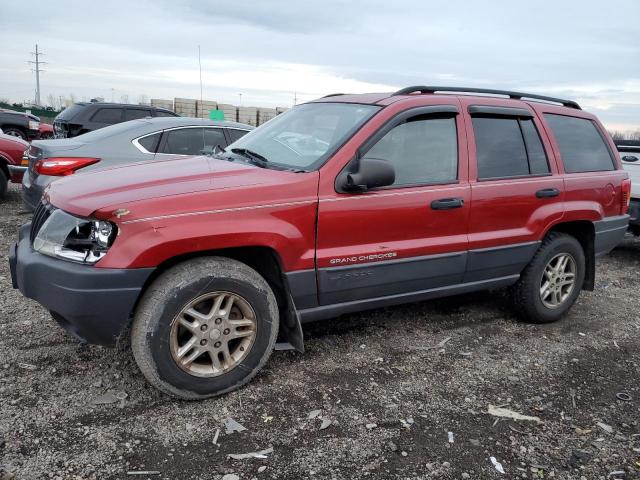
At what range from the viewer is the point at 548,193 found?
4.27m

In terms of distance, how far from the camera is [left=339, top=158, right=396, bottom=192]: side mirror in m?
3.23

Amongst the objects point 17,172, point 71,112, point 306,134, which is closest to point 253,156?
point 306,134

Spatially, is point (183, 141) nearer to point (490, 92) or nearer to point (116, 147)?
point (116, 147)

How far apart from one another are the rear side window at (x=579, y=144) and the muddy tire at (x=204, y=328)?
2.90m

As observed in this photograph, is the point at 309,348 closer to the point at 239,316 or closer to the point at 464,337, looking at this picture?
the point at 239,316

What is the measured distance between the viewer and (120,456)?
103 inches

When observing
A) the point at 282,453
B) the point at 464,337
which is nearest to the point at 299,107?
the point at 464,337

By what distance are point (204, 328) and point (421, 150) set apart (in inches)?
74.5

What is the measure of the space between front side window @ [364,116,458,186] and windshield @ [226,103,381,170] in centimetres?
22

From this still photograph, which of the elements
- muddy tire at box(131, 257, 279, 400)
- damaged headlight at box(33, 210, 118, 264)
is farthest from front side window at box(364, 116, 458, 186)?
damaged headlight at box(33, 210, 118, 264)

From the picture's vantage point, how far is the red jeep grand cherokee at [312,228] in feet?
Answer: 9.34

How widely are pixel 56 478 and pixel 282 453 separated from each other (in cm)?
103

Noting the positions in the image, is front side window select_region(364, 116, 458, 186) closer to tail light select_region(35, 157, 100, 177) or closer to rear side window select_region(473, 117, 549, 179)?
rear side window select_region(473, 117, 549, 179)

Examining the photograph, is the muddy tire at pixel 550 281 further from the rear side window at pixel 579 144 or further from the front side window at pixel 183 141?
the front side window at pixel 183 141
